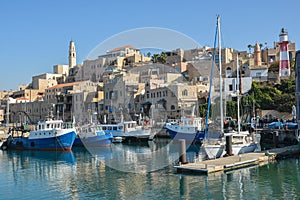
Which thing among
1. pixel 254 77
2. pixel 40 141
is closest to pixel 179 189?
pixel 40 141

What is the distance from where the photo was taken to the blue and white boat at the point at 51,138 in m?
43.0

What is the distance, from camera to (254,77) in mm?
66938

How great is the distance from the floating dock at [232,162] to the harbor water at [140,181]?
1.69ft

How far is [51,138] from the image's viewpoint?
143 feet

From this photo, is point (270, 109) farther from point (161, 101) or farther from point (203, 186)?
point (203, 186)

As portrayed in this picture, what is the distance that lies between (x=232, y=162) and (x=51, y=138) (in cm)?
2419

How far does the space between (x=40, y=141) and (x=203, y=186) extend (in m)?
28.2

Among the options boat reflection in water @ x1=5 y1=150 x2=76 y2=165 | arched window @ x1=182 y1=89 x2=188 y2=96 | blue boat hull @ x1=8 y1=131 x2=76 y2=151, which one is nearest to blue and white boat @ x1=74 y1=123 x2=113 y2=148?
blue boat hull @ x1=8 y1=131 x2=76 y2=151

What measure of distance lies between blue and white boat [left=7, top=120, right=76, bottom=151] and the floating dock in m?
20.7

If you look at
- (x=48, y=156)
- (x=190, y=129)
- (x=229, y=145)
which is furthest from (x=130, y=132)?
(x=229, y=145)

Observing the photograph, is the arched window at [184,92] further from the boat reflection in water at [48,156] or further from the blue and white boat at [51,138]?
the boat reflection in water at [48,156]

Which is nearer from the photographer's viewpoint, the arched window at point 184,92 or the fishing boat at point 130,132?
the fishing boat at point 130,132

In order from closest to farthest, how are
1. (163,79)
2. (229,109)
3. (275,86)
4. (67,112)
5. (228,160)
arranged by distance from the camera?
(228,160) < (229,109) < (275,86) < (163,79) < (67,112)

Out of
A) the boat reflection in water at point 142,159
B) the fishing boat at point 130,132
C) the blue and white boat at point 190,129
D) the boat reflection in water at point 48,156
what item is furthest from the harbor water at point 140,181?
the fishing boat at point 130,132
